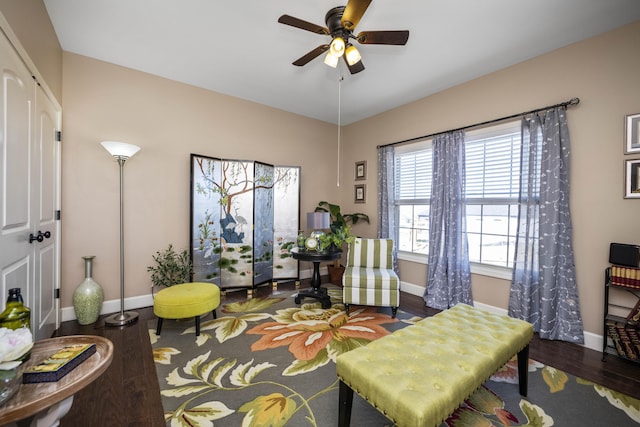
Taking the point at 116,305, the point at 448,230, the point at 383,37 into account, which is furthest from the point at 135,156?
the point at 448,230

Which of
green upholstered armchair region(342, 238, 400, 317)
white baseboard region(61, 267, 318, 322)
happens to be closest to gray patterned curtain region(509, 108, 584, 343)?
green upholstered armchair region(342, 238, 400, 317)

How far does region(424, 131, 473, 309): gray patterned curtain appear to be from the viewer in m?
3.37

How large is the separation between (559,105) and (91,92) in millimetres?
4948

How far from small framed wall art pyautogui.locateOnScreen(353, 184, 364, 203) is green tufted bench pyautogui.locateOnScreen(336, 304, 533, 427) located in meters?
3.02

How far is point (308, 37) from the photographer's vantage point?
2557 millimetres

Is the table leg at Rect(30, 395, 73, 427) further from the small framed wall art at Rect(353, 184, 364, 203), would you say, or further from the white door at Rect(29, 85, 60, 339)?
the small framed wall art at Rect(353, 184, 364, 203)

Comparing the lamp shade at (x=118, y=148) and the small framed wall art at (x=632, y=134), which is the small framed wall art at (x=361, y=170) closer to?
the small framed wall art at (x=632, y=134)

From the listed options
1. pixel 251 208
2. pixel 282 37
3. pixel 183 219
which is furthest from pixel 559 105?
pixel 183 219

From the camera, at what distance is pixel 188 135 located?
360 cm

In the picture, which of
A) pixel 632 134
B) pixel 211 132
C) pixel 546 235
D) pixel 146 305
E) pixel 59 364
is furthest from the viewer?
pixel 211 132

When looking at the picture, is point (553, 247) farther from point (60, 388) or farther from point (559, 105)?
point (60, 388)

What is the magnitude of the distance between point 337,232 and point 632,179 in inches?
113

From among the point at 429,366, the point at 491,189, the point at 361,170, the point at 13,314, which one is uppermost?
the point at 361,170

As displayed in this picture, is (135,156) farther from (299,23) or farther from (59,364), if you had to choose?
(59,364)
